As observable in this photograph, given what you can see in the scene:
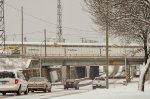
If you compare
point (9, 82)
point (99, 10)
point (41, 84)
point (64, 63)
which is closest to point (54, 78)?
point (64, 63)

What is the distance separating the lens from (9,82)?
115ft

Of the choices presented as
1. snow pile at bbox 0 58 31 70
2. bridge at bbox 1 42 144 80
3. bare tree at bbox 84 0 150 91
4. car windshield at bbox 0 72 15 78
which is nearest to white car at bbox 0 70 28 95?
car windshield at bbox 0 72 15 78

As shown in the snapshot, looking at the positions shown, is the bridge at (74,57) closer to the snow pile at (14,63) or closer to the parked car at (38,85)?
the snow pile at (14,63)

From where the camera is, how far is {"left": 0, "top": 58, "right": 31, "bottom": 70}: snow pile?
95.2 metres

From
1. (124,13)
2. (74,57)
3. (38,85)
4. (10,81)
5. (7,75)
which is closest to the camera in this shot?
(124,13)

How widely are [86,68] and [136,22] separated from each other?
427 feet

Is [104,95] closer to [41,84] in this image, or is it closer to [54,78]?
[41,84]

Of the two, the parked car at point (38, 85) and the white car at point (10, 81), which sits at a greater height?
the white car at point (10, 81)

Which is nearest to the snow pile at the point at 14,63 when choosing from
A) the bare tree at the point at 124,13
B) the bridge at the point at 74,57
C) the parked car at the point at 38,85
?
the bridge at the point at 74,57

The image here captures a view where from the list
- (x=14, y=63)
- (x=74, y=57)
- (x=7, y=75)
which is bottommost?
(x=14, y=63)

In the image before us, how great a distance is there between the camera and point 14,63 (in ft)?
323

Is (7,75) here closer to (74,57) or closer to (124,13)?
(124,13)

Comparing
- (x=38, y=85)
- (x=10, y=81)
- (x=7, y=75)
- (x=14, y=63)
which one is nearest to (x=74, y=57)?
(x=14, y=63)

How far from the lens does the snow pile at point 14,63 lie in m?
95.2
